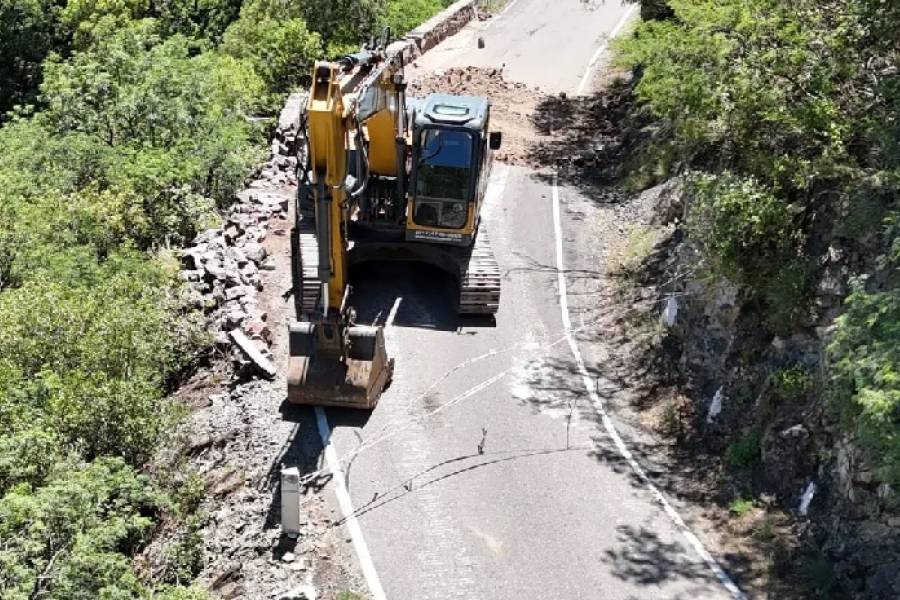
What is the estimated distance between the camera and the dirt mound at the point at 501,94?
90.5 feet

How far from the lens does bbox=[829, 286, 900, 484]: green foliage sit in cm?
923

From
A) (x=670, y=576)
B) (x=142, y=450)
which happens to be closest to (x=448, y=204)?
(x=142, y=450)

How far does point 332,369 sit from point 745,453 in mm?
6039

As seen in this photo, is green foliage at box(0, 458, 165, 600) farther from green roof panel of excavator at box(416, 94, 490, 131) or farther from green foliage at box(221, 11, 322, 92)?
green foliage at box(221, 11, 322, 92)

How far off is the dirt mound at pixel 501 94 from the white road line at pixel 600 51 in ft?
6.75

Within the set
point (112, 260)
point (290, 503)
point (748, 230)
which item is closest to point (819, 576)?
point (748, 230)

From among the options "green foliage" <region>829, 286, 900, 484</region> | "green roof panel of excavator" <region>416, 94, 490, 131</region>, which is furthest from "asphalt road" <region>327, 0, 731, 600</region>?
"green roof panel of excavator" <region>416, 94, 490, 131</region>

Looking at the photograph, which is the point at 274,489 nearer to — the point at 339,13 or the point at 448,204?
the point at 448,204

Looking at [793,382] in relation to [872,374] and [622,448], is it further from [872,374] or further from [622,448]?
[872,374]

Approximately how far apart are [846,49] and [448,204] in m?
6.89

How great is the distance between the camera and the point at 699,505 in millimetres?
13039

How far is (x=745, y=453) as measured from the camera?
1339 cm

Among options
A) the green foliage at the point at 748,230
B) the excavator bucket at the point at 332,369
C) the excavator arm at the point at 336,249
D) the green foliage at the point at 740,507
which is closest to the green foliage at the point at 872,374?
the green foliage at the point at 740,507

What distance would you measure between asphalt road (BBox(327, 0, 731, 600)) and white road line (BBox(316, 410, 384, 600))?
106 mm
